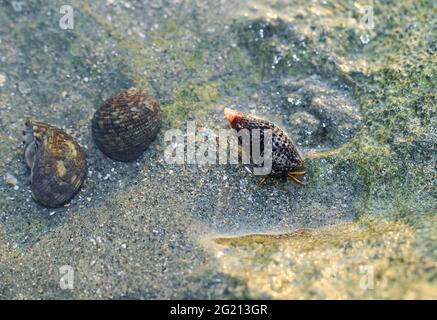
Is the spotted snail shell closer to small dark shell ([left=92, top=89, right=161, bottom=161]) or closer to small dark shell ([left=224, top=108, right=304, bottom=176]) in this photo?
small dark shell ([left=92, top=89, right=161, bottom=161])

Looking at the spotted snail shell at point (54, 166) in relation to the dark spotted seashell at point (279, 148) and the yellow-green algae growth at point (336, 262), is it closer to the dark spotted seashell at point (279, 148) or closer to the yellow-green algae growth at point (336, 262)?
the yellow-green algae growth at point (336, 262)

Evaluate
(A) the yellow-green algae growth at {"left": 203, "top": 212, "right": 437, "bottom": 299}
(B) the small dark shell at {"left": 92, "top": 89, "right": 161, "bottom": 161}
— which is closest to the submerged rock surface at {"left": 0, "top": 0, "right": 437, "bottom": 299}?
(A) the yellow-green algae growth at {"left": 203, "top": 212, "right": 437, "bottom": 299}

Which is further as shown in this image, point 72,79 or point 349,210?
point 72,79

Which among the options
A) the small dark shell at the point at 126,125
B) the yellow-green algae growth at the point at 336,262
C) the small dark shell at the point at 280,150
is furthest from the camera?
the small dark shell at the point at 126,125

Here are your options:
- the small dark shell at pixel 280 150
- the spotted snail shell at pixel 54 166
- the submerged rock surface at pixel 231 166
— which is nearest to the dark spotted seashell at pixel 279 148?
the small dark shell at pixel 280 150
